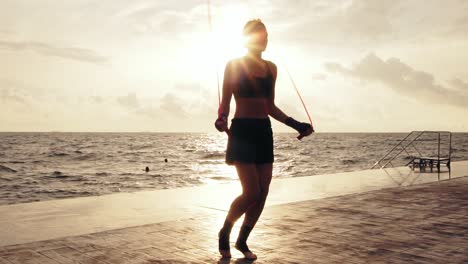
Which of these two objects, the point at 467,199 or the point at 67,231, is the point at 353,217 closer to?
the point at 467,199

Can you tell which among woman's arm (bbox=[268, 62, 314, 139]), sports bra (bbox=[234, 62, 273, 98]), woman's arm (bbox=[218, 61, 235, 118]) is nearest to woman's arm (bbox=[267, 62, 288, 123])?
woman's arm (bbox=[268, 62, 314, 139])

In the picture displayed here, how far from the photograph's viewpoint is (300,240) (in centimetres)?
454

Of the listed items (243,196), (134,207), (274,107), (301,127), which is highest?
(274,107)

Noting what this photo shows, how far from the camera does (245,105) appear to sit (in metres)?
3.87

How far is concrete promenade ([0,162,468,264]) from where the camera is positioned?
155 inches

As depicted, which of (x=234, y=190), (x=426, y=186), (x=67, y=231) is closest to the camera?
(x=67, y=231)

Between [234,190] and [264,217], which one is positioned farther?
[234,190]

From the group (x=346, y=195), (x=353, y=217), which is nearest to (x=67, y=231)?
(x=353, y=217)

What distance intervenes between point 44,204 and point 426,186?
689cm

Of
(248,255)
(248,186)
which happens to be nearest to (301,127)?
(248,186)

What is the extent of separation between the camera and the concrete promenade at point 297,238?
12.9 feet

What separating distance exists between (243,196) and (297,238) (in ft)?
3.43

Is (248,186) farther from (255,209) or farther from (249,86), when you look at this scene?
(249,86)

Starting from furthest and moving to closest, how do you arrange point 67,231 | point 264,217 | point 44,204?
point 44,204, point 264,217, point 67,231
